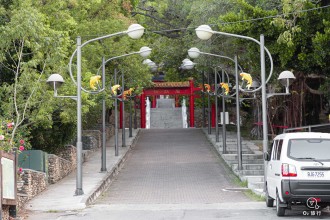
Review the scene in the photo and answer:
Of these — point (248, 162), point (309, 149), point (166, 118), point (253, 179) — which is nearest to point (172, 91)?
point (166, 118)

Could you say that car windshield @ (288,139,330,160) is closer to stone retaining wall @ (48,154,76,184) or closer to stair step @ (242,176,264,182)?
stair step @ (242,176,264,182)

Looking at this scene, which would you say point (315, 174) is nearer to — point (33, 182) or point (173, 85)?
point (33, 182)

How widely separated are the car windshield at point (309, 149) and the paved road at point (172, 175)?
282 inches

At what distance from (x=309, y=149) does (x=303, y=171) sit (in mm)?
690

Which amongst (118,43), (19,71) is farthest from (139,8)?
(19,71)

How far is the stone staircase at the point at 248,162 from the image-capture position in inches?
1184

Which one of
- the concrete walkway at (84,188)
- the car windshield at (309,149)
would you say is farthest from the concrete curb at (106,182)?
the car windshield at (309,149)

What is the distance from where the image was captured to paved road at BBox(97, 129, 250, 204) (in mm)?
27016

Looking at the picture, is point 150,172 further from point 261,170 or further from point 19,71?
point 19,71

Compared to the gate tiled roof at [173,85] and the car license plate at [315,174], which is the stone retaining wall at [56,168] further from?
the gate tiled roof at [173,85]

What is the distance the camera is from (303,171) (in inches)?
710

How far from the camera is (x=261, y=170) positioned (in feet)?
115

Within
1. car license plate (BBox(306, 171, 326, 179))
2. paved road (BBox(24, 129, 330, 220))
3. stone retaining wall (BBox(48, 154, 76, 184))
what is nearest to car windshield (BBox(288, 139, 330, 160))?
car license plate (BBox(306, 171, 326, 179))

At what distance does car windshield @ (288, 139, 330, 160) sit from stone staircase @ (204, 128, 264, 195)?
314 inches
